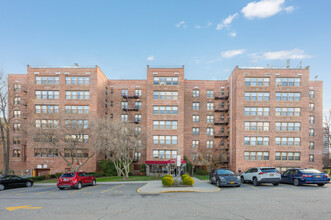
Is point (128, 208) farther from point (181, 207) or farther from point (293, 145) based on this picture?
point (293, 145)

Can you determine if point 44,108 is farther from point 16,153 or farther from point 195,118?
point 195,118

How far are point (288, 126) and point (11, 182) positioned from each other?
40.2 m

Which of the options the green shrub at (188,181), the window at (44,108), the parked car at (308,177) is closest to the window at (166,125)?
the window at (44,108)

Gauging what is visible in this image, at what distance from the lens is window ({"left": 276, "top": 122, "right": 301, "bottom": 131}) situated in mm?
40844

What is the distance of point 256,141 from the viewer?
40750mm

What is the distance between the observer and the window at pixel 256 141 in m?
40.7

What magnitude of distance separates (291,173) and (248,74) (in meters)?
23.9

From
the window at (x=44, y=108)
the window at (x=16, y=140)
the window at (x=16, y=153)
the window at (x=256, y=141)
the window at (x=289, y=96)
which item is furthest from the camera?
the window at (x=16, y=140)

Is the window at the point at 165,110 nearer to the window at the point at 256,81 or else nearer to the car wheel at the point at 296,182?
the window at the point at 256,81

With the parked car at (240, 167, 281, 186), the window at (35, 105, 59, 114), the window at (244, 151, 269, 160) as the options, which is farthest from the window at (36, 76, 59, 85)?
the parked car at (240, 167, 281, 186)

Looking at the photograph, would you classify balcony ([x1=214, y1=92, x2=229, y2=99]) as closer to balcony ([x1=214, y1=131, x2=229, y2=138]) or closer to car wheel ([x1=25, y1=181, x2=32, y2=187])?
balcony ([x1=214, y1=131, x2=229, y2=138])

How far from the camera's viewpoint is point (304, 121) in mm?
40688

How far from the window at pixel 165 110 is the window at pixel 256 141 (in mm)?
13082

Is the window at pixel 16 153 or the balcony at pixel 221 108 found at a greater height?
the balcony at pixel 221 108
